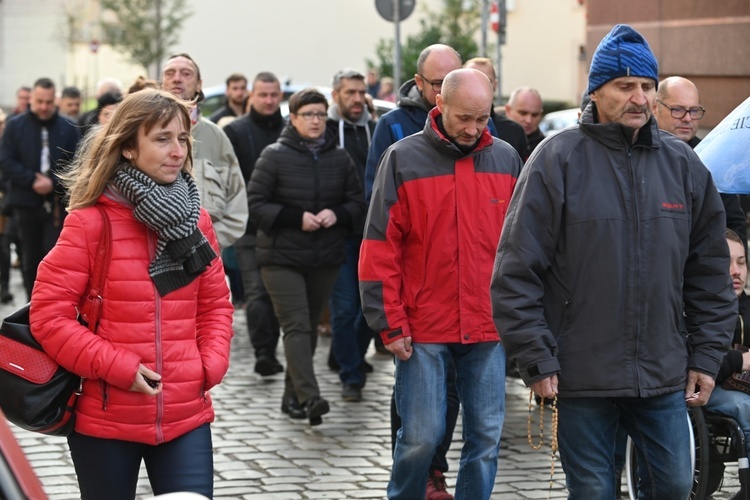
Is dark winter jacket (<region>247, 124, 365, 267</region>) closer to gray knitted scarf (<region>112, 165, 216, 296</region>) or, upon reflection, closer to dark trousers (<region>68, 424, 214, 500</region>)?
gray knitted scarf (<region>112, 165, 216, 296</region>)

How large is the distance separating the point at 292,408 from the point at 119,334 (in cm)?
458

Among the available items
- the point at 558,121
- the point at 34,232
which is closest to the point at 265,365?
the point at 34,232

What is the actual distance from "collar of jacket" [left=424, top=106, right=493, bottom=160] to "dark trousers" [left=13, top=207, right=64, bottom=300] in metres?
7.16

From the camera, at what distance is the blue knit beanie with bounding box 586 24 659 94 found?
4.78 metres

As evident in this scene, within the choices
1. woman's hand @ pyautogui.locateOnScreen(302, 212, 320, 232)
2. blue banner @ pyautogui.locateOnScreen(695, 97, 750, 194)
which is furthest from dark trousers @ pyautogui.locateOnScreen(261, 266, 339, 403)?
blue banner @ pyautogui.locateOnScreen(695, 97, 750, 194)

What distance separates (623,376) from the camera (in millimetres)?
4688

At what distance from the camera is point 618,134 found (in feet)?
15.6

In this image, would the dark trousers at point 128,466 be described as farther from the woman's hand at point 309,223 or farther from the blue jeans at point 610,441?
the woman's hand at point 309,223

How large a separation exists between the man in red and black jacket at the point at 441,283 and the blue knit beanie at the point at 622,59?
1.17 metres

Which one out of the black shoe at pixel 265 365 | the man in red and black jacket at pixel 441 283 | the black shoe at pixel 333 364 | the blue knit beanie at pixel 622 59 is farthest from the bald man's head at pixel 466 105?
the black shoe at pixel 333 364

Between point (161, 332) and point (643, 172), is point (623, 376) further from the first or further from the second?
point (161, 332)

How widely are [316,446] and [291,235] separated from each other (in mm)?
1471

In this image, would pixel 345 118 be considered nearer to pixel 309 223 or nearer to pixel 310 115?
pixel 310 115

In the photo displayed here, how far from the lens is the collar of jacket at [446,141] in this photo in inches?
236
